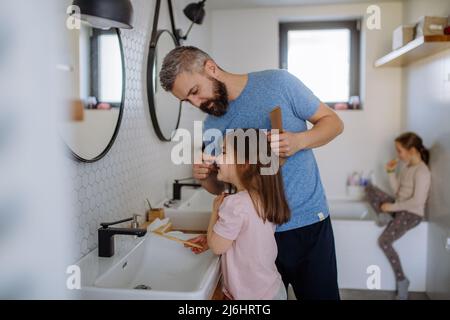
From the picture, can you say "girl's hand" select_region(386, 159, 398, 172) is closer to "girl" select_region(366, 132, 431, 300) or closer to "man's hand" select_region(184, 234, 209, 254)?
"girl" select_region(366, 132, 431, 300)

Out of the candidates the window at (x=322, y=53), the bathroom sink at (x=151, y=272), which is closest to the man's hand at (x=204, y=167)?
the bathroom sink at (x=151, y=272)

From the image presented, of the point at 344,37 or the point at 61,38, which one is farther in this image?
the point at 344,37

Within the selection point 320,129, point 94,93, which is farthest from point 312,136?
point 94,93

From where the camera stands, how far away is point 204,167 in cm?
116

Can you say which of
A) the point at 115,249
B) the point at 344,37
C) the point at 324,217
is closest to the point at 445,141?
the point at 344,37

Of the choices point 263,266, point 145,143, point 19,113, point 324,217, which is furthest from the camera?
point 145,143

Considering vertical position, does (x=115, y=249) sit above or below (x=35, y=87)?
below

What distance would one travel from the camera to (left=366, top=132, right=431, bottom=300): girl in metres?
2.24

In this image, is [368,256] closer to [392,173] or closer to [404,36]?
[392,173]

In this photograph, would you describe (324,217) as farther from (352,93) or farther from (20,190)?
(352,93)

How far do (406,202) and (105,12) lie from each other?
1987mm

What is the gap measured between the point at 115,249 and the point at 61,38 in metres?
0.62

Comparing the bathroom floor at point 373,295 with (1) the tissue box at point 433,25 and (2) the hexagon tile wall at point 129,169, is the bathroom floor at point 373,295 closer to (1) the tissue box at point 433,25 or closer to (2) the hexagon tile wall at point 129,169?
(2) the hexagon tile wall at point 129,169

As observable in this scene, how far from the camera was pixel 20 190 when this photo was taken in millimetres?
517
